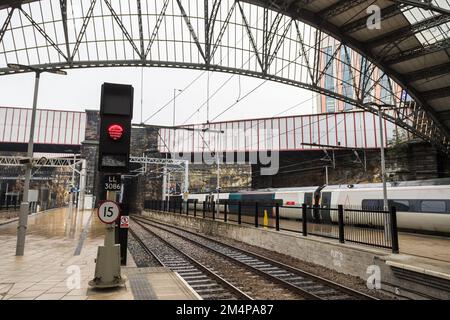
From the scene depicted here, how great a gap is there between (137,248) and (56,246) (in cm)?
352

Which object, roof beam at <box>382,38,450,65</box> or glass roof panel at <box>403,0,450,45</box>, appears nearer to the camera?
glass roof panel at <box>403,0,450,45</box>

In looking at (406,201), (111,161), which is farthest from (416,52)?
(111,161)

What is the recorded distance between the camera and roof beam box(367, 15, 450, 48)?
17609 mm

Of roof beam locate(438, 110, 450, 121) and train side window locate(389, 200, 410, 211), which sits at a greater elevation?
roof beam locate(438, 110, 450, 121)

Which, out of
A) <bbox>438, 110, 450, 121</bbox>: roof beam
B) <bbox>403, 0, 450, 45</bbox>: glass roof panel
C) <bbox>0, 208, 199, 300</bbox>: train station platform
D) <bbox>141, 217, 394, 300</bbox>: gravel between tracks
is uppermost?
<bbox>403, 0, 450, 45</bbox>: glass roof panel

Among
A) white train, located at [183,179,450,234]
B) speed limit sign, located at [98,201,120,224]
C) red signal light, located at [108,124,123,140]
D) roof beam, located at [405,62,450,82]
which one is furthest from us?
roof beam, located at [405,62,450,82]

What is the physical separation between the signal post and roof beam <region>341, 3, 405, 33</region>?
660 inches

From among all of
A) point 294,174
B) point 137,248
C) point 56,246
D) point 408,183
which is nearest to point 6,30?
point 56,246

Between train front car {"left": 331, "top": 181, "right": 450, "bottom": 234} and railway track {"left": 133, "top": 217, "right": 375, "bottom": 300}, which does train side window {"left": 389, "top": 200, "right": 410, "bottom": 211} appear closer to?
train front car {"left": 331, "top": 181, "right": 450, "bottom": 234}

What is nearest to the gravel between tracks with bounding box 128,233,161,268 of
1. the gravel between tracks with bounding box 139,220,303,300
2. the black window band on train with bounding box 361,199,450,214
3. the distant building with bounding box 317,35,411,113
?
the gravel between tracks with bounding box 139,220,303,300

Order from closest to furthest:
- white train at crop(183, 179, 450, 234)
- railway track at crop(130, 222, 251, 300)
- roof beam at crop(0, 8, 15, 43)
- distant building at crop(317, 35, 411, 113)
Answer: railway track at crop(130, 222, 251, 300) → white train at crop(183, 179, 450, 234) → roof beam at crop(0, 8, 15, 43) → distant building at crop(317, 35, 411, 113)

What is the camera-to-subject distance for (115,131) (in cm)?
768

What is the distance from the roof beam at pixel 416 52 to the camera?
61.9 feet

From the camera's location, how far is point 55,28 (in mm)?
19078
